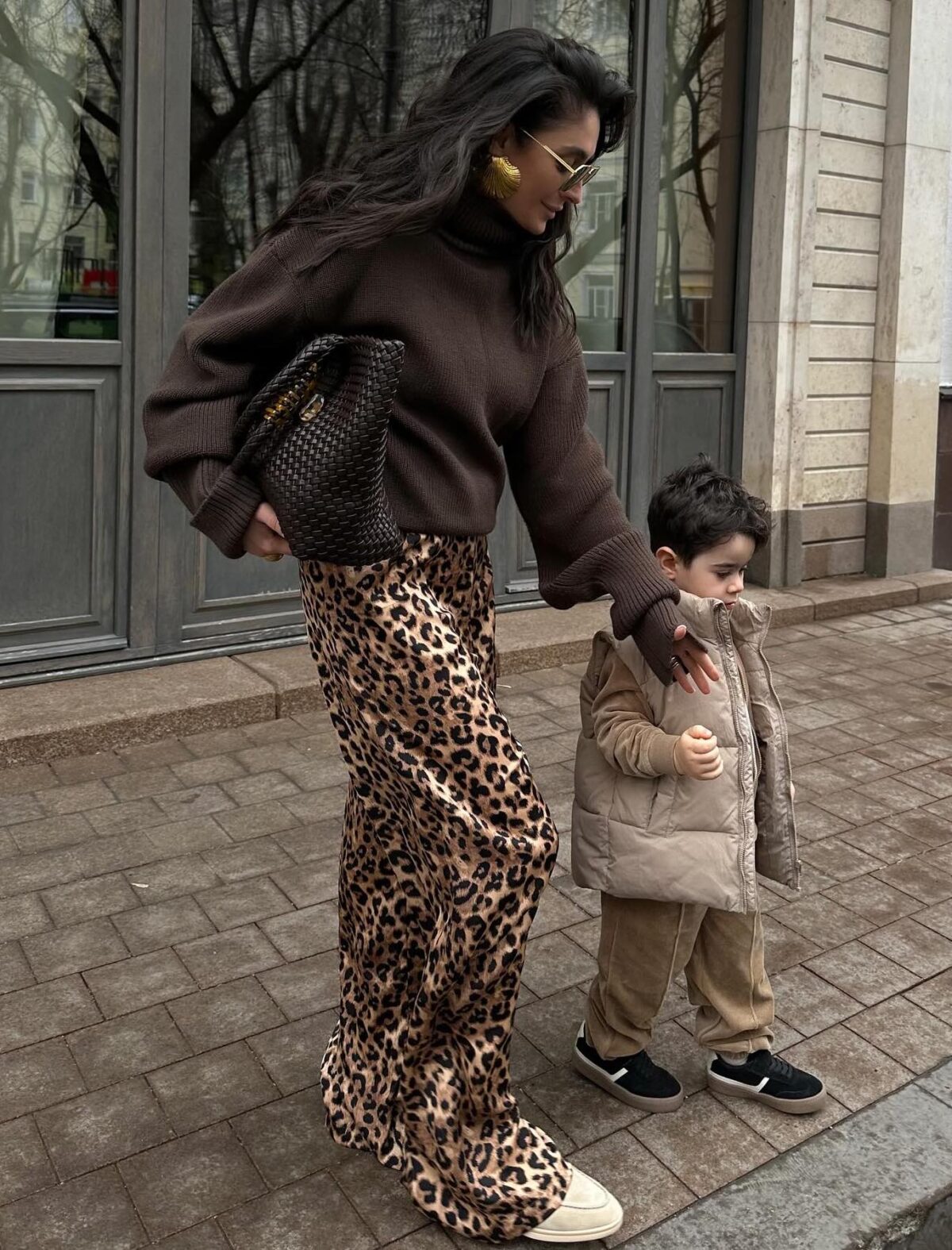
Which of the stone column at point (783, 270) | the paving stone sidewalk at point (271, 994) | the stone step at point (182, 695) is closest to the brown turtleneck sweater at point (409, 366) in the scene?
the paving stone sidewalk at point (271, 994)

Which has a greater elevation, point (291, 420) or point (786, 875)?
point (291, 420)

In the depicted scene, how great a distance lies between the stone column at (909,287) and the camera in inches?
311

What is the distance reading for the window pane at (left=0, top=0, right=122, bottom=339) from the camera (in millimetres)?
5363

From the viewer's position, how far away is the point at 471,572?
2.54m

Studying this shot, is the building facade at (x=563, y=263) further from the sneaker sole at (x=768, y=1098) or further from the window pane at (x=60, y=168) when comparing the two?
the sneaker sole at (x=768, y=1098)

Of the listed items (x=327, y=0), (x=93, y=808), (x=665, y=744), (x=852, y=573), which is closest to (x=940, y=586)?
(x=852, y=573)

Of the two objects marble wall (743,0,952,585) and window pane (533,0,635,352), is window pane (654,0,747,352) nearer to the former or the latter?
marble wall (743,0,952,585)

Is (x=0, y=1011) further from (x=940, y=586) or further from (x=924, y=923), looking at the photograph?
(x=940, y=586)

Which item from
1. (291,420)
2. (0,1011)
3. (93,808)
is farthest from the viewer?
(93,808)

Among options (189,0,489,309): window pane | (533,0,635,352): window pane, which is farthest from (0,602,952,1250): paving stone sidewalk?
(533,0,635,352): window pane

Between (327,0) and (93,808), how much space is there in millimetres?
3645

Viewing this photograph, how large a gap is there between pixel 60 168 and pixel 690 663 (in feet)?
13.0

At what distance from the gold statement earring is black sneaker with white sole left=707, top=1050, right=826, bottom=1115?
1.82 m

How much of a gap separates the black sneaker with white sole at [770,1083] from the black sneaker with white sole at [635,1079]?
94 mm
